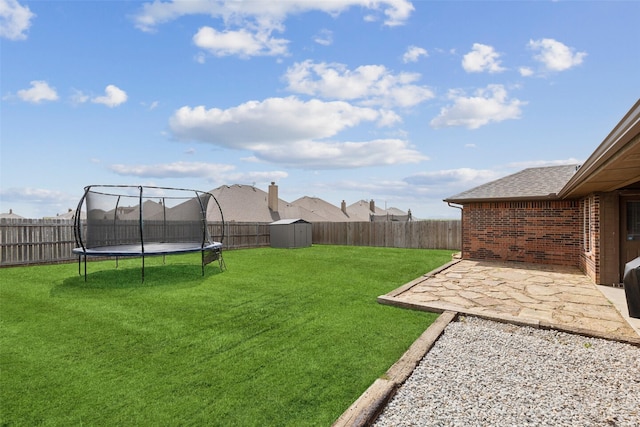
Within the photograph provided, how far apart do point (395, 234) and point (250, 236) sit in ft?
24.4

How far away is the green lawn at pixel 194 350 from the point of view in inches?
100

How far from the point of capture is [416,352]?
11.3ft

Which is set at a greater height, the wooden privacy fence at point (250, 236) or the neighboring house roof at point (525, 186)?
the neighboring house roof at point (525, 186)

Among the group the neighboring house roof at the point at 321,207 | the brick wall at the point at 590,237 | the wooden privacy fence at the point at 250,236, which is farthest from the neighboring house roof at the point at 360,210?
the brick wall at the point at 590,237

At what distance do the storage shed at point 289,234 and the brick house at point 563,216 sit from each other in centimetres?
779

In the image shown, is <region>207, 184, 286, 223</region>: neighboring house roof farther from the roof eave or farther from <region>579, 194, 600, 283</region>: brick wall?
<region>579, 194, 600, 283</region>: brick wall

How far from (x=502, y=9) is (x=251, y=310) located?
7.18m

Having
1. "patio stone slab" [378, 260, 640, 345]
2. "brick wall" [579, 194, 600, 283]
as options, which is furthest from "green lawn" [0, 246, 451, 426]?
"brick wall" [579, 194, 600, 283]

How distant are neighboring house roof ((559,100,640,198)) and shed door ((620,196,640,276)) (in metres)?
1.28

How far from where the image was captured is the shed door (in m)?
6.77

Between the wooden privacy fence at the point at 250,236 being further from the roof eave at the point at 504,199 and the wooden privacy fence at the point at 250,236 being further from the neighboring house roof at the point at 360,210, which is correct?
the neighboring house roof at the point at 360,210

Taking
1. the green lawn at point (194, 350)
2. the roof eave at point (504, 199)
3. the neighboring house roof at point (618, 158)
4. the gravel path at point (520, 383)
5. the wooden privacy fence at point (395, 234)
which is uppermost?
the neighboring house roof at point (618, 158)

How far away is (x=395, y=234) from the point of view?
16547 mm

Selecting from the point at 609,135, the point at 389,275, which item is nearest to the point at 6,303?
the point at 389,275
